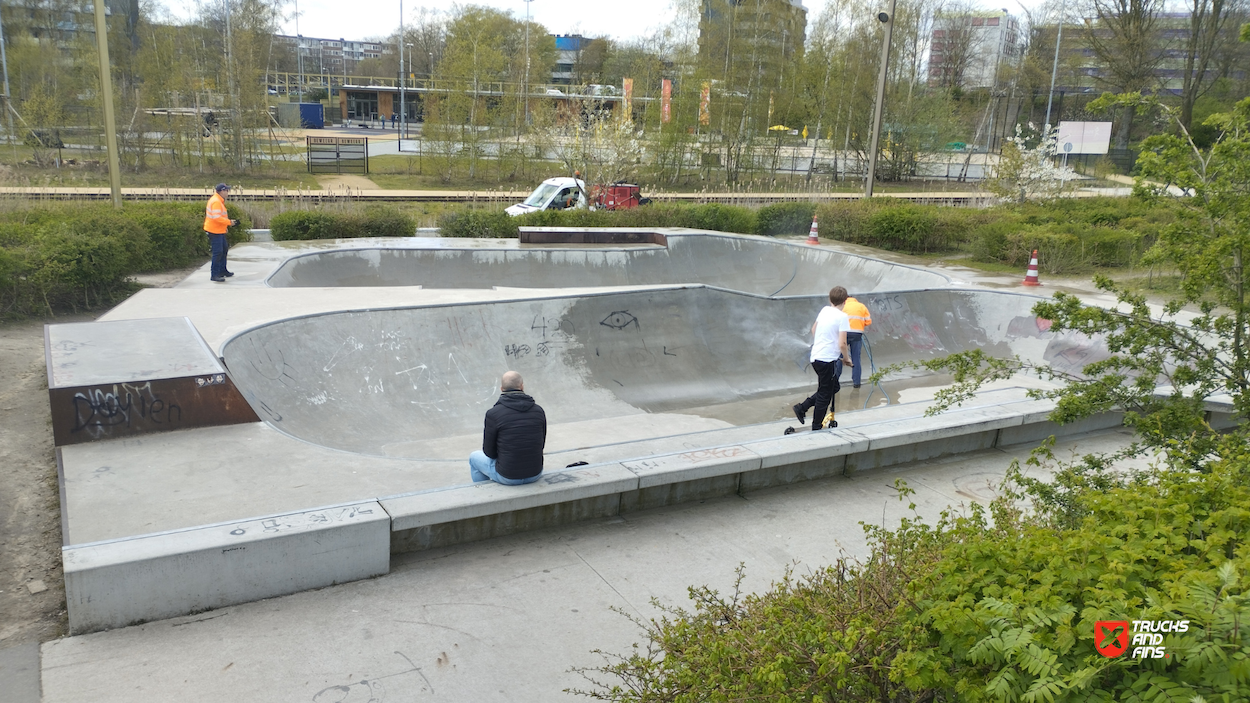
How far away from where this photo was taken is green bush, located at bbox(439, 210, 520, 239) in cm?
1856

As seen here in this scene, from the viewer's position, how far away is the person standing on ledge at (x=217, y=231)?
12398 mm

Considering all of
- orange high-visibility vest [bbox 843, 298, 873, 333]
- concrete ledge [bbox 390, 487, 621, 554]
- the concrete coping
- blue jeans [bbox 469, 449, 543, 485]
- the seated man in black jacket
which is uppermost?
orange high-visibility vest [bbox 843, 298, 873, 333]

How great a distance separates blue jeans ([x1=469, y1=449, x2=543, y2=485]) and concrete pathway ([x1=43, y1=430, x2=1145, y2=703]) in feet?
1.33

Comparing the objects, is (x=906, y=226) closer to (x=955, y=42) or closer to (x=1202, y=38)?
(x=1202, y=38)

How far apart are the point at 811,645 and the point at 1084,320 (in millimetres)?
2678

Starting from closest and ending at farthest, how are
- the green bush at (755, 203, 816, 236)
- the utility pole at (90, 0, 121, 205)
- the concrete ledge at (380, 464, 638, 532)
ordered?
the concrete ledge at (380, 464, 638, 532)
the utility pole at (90, 0, 121, 205)
the green bush at (755, 203, 816, 236)

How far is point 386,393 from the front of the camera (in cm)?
930

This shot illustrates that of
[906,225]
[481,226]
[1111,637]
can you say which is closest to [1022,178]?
[906,225]

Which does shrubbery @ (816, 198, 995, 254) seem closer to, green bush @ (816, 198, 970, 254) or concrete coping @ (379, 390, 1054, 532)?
green bush @ (816, 198, 970, 254)

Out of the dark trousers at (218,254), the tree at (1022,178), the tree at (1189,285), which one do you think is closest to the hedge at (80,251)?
the dark trousers at (218,254)

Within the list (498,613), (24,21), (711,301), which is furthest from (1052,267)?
(24,21)

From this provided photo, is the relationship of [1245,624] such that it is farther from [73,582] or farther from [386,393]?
[386,393]

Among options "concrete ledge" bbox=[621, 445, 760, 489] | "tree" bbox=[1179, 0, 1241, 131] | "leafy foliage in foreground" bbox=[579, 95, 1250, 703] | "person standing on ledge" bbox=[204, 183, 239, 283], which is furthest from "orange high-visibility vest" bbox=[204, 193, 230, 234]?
"tree" bbox=[1179, 0, 1241, 131]

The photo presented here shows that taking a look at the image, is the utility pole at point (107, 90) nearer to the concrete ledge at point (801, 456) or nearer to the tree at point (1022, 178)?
the concrete ledge at point (801, 456)
